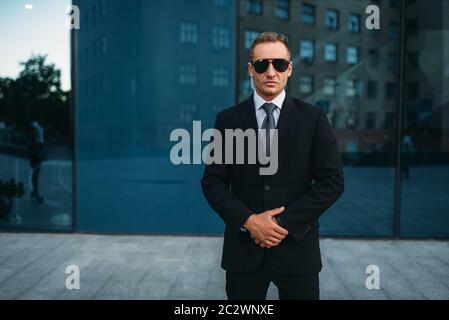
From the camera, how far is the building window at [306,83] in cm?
765

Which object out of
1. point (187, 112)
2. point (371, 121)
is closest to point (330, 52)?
point (371, 121)

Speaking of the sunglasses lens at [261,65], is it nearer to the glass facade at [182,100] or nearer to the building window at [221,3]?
the glass facade at [182,100]

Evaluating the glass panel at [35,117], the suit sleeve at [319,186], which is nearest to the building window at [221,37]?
the glass panel at [35,117]

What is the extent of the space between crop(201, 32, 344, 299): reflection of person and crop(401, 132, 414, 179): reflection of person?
5.50 metres

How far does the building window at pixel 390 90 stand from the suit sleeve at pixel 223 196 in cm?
531

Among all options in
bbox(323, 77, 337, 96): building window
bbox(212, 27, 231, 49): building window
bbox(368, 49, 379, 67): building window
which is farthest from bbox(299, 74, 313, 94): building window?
bbox(212, 27, 231, 49): building window

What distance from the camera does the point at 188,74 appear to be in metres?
6.77

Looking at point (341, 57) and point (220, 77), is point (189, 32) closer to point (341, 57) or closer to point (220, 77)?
point (220, 77)

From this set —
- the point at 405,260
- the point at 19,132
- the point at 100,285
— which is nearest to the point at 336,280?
the point at 405,260

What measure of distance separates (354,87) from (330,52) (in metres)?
1.05

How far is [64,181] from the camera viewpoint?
7.20 m

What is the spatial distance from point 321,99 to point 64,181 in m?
4.84

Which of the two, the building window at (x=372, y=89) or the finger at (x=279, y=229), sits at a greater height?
the building window at (x=372, y=89)
